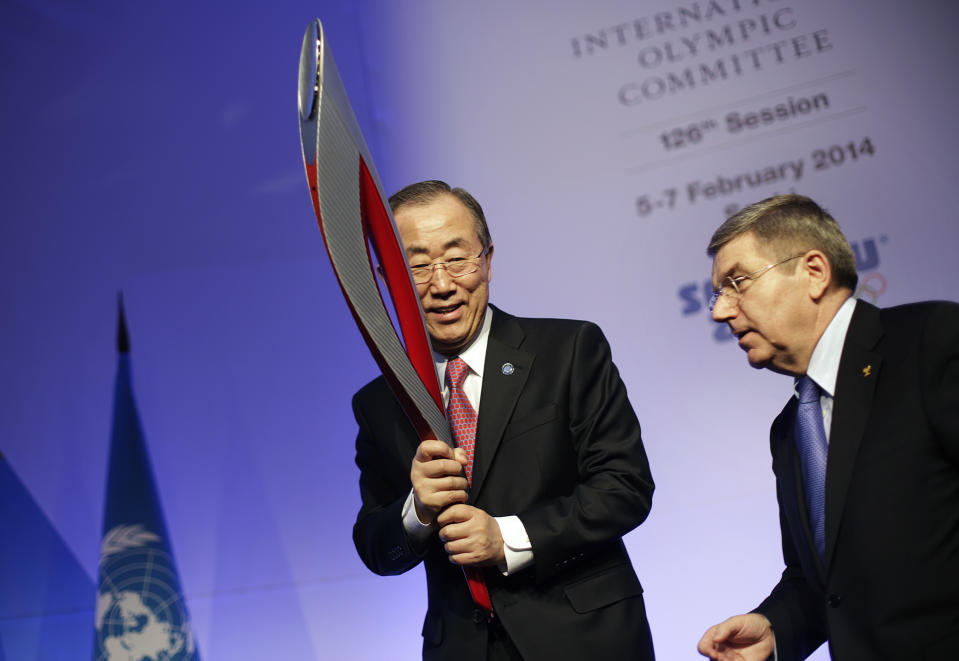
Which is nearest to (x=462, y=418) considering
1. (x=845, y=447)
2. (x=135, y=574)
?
(x=845, y=447)

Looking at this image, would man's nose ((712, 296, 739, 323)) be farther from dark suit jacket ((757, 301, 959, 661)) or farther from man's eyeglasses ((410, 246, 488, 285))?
man's eyeglasses ((410, 246, 488, 285))

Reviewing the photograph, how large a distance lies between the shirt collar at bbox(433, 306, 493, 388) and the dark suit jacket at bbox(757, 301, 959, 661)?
2.16ft

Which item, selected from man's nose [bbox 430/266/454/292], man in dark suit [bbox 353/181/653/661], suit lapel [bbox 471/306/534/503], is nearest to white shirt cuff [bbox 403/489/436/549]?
man in dark suit [bbox 353/181/653/661]

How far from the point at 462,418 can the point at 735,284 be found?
0.59 metres

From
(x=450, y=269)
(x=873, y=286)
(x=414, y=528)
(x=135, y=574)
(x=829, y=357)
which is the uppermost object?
(x=873, y=286)

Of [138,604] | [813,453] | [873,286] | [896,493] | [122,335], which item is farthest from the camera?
[122,335]

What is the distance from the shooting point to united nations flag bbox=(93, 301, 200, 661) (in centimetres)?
306

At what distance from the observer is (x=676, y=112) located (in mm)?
3404

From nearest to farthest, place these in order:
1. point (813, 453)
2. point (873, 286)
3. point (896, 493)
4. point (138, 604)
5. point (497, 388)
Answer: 1. point (896, 493)
2. point (813, 453)
3. point (497, 388)
4. point (138, 604)
5. point (873, 286)

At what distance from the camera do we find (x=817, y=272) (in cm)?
161

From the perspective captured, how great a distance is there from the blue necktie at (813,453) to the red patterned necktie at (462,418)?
588 mm

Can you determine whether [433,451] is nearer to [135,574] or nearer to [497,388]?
[497,388]

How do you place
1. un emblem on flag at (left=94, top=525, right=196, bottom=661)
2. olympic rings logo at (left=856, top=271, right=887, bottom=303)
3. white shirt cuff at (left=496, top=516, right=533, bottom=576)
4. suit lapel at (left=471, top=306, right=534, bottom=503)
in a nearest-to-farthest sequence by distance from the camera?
white shirt cuff at (left=496, top=516, right=533, bottom=576) < suit lapel at (left=471, top=306, right=534, bottom=503) < un emblem on flag at (left=94, top=525, right=196, bottom=661) < olympic rings logo at (left=856, top=271, right=887, bottom=303)

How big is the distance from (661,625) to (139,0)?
10.9ft
